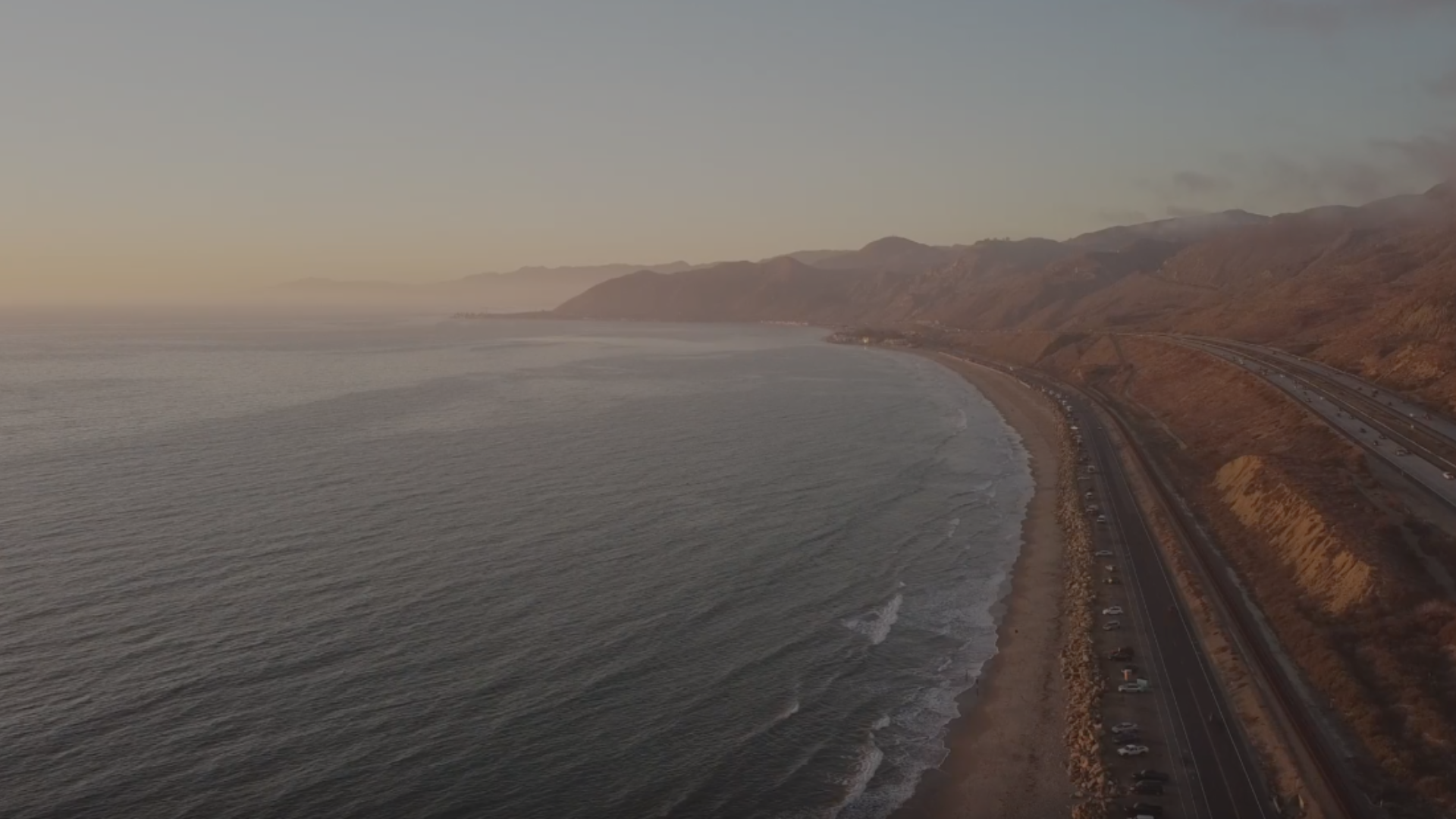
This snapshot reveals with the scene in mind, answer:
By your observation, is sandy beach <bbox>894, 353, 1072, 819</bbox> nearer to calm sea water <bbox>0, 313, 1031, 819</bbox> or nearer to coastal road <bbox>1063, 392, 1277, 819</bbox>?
calm sea water <bbox>0, 313, 1031, 819</bbox>

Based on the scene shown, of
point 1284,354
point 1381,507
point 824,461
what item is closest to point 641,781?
point 1381,507

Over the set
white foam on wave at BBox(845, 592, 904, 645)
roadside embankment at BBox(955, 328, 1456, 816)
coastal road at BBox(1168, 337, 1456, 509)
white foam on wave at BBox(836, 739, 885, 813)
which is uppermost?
coastal road at BBox(1168, 337, 1456, 509)

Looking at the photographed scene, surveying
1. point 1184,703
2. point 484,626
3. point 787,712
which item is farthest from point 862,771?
point 484,626

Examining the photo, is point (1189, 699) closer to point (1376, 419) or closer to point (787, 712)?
point (787, 712)

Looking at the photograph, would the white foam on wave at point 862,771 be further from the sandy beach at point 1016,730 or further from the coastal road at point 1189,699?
the coastal road at point 1189,699

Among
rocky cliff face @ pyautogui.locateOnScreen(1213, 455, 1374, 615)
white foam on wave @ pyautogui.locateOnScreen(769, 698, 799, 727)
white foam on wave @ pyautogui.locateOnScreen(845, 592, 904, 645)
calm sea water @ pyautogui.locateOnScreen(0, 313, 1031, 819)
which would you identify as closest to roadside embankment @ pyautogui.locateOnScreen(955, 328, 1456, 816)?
rocky cliff face @ pyautogui.locateOnScreen(1213, 455, 1374, 615)

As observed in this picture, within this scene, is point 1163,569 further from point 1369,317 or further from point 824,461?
point 1369,317

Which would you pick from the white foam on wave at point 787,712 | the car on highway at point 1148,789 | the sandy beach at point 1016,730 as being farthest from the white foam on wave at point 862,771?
the car on highway at point 1148,789
